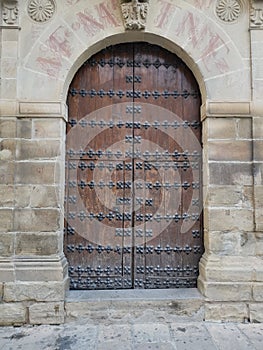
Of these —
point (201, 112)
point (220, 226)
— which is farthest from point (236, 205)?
point (201, 112)

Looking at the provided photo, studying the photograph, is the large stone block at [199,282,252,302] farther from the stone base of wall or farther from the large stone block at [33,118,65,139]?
the large stone block at [33,118,65,139]

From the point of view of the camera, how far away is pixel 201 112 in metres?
3.62

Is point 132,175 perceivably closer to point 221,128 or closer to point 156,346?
point 221,128

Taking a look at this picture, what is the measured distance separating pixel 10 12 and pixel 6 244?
7.41 feet

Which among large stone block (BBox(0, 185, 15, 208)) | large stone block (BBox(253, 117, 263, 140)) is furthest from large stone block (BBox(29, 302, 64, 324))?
large stone block (BBox(253, 117, 263, 140))

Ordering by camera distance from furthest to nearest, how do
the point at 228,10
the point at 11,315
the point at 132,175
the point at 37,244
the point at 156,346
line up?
the point at 132,175
the point at 228,10
the point at 37,244
the point at 11,315
the point at 156,346

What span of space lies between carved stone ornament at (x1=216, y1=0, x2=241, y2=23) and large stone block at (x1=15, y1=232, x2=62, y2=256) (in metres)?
2.72

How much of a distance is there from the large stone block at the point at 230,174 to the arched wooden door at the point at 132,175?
0.89 ft

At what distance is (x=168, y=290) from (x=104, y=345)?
94cm

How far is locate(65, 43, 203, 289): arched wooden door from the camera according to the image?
141 inches

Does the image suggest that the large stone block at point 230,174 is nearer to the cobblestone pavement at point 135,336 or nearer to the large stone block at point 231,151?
the large stone block at point 231,151

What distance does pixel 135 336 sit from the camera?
2967mm

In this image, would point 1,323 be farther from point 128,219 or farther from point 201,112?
point 201,112

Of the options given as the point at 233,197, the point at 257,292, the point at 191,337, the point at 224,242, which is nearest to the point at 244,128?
the point at 233,197
